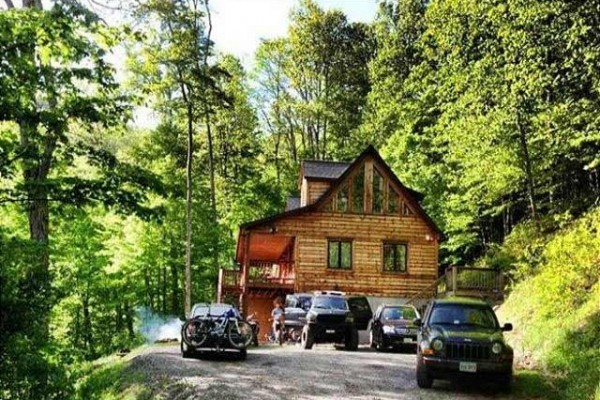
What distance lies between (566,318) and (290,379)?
291 inches

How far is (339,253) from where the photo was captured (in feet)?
113

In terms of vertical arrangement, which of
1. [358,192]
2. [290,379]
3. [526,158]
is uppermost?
[526,158]

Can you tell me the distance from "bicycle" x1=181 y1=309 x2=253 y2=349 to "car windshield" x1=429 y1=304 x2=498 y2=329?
18.5ft

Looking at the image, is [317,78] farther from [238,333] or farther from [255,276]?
[238,333]

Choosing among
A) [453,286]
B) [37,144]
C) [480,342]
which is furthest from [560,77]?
[37,144]

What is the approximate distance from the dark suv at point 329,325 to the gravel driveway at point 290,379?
10.3 ft

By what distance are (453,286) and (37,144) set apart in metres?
20.9

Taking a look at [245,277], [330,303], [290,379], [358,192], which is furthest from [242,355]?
[358,192]

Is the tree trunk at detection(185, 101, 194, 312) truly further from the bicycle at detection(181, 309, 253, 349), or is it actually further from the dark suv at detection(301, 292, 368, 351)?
the bicycle at detection(181, 309, 253, 349)

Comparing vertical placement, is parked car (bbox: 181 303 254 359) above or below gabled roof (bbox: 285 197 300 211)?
below

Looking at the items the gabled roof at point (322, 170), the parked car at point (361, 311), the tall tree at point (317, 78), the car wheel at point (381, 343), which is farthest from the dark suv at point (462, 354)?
the tall tree at point (317, 78)

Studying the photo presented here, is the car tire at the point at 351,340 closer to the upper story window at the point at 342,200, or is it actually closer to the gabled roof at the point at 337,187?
the gabled roof at the point at 337,187

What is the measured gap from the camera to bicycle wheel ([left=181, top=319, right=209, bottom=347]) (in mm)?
17719

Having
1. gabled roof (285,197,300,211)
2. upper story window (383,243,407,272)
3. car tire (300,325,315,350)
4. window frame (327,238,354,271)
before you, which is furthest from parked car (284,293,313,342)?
gabled roof (285,197,300,211)
